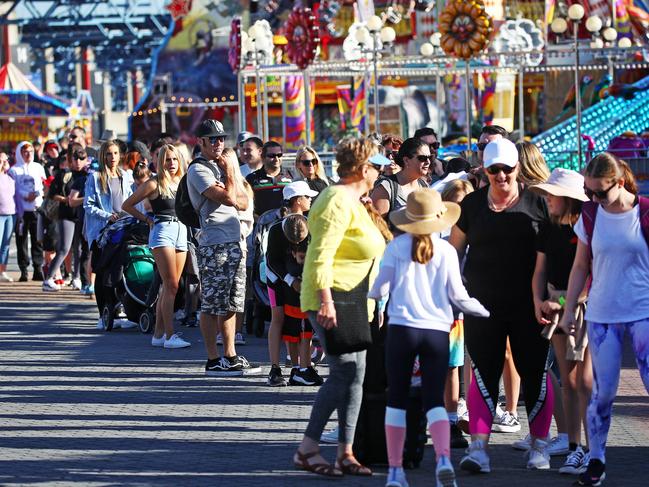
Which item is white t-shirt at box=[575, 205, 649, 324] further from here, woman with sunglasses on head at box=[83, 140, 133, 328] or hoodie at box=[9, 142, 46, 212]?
hoodie at box=[9, 142, 46, 212]

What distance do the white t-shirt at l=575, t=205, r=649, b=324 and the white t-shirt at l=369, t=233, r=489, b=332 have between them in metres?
0.61

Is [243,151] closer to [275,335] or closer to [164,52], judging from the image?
[275,335]

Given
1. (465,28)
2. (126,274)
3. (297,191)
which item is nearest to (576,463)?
(297,191)

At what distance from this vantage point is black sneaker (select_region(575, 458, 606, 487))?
6883 mm

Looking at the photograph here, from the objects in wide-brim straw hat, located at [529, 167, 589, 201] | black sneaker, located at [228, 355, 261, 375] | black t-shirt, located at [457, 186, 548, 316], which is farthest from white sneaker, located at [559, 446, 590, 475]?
black sneaker, located at [228, 355, 261, 375]

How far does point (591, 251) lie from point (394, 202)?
2.17 metres

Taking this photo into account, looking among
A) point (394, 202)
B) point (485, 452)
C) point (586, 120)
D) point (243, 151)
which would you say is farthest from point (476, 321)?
point (586, 120)

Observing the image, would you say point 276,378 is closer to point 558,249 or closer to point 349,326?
point 349,326

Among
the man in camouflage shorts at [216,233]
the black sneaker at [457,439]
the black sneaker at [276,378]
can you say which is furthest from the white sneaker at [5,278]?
the black sneaker at [457,439]

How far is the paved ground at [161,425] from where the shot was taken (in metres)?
7.29

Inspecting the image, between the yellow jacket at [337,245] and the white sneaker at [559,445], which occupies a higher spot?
the yellow jacket at [337,245]

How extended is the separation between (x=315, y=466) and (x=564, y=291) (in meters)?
1.54

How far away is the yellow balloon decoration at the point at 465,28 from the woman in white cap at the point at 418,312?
645 inches

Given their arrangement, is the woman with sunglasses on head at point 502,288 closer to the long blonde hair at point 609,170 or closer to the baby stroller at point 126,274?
the long blonde hair at point 609,170
